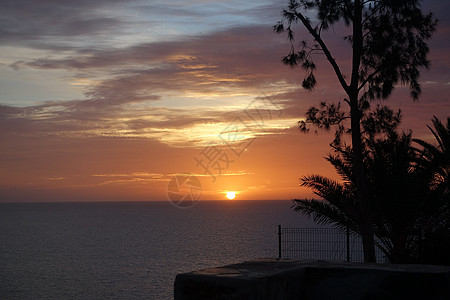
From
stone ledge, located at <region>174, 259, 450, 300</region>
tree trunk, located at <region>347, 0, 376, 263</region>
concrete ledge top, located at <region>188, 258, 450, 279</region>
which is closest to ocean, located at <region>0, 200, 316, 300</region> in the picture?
tree trunk, located at <region>347, 0, 376, 263</region>

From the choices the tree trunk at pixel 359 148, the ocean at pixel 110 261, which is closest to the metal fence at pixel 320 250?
the tree trunk at pixel 359 148

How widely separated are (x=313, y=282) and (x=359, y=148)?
9914 millimetres

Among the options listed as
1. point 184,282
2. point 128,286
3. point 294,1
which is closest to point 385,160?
point 294,1

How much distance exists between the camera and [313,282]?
22.3 feet

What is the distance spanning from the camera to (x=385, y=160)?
58.7 ft

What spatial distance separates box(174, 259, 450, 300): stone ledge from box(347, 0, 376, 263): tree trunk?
895 centimetres

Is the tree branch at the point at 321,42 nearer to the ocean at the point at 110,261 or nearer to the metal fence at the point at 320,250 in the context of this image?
the metal fence at the point at 320,250

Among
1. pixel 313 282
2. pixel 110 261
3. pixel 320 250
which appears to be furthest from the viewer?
pixel 110 261

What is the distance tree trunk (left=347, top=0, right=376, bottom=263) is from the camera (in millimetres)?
15797

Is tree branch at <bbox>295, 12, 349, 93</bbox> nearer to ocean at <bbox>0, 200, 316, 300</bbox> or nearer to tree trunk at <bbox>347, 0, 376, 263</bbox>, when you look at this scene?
tree trunk at <bbox>347, 0, 376, 263</bbox>

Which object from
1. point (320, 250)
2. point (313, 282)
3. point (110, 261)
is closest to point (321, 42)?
point (313, 282)

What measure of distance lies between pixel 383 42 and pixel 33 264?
64.3 metres

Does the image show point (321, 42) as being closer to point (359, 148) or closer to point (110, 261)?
point (359, 148)

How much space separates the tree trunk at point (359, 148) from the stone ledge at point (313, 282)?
352 inches
